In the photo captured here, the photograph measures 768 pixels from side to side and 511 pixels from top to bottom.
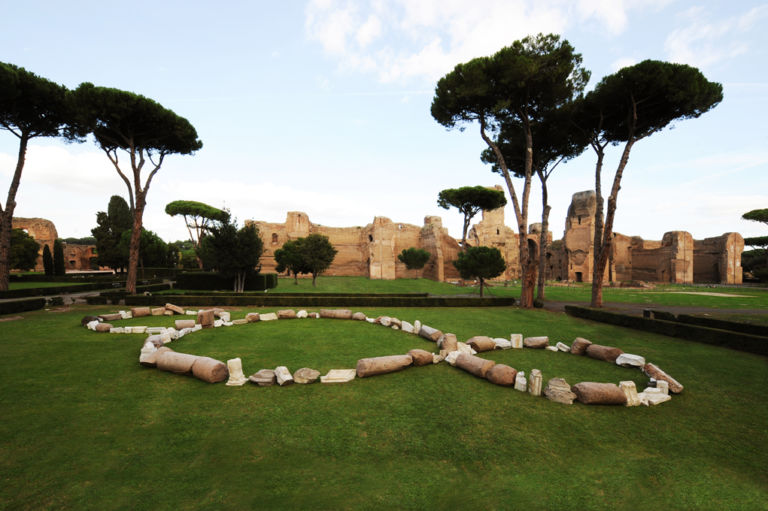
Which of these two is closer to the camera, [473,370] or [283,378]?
[283,378]

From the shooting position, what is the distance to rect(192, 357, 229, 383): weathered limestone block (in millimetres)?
5457

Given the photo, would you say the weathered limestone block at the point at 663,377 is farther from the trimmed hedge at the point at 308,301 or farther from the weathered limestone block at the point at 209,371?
the trimmed hedge at the point at 308,301

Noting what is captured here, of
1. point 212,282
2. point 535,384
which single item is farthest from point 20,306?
point 535,384

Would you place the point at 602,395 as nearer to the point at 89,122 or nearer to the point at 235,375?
the point at 235,375

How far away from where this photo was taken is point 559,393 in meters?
4.93

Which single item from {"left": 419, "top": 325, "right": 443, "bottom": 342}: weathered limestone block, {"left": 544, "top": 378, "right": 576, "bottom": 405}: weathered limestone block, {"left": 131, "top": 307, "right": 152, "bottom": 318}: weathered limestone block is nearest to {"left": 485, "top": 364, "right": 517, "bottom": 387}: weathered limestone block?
{"left": 544, "top": 378, "right": 576, "bottom": 405}: weathered limestone block

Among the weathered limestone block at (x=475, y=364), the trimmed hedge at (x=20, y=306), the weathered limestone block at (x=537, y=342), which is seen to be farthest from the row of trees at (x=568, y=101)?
the trimmed hedge at (x=20, y=306)

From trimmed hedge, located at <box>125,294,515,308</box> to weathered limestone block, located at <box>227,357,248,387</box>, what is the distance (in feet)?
32.0

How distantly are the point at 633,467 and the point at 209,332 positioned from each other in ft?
32.3

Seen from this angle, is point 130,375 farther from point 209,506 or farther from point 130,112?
point 130,112

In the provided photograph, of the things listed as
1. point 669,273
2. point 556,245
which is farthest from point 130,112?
point 669,273

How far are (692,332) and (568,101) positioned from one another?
12.2 m

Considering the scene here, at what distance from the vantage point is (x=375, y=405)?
15.4ft

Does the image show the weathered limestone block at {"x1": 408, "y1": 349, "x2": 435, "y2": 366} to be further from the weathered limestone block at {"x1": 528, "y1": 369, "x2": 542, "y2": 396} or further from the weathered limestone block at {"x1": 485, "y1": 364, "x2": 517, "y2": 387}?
the weathered limestone block at {"x1": 528, "y1": 369, "x2": 542, "y2": 396}
